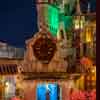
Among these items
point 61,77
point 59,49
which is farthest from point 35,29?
point 61,77

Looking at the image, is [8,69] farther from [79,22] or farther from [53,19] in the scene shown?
[79,22]

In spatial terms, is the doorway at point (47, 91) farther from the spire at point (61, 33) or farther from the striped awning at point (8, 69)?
the spire at point (61, 33)

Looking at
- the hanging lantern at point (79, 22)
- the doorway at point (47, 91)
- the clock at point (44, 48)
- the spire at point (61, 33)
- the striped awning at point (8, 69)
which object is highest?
the hanging lantern at point (79, 22)

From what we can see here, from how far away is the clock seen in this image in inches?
85.4

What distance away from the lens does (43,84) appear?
2180mm

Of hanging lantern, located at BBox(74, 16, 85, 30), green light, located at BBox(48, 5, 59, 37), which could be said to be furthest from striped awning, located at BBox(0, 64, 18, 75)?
hanging lantern, located at BBox(74, 16, 85, 30)

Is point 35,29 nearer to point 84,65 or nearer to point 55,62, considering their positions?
point 55,62

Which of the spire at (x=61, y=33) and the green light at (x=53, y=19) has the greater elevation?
the green light at (x=53, y=19)

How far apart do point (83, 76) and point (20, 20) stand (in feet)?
2.05

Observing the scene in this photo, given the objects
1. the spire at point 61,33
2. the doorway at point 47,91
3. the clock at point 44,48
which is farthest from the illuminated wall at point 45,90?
the spire at point 61,33

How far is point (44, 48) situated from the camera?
85.4 inches

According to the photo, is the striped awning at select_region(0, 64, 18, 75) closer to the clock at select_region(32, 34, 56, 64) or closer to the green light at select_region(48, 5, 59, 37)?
the clock at select_region(32, 34, 56, 64)

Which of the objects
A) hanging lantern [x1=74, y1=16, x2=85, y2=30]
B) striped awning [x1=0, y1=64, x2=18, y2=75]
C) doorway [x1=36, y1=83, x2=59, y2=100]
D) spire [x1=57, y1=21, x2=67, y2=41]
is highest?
hanging lantern [x1=74, y1=16, x2=85, y2=30]

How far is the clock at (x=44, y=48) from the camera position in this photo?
85.4 inches
